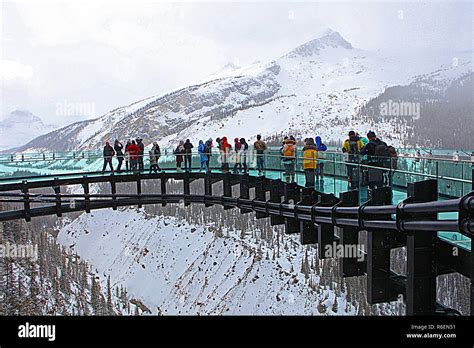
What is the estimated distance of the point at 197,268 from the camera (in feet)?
398

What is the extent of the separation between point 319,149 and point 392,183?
682 cm

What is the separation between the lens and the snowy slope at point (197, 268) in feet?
333

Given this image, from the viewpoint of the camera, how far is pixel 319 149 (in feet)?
53.6

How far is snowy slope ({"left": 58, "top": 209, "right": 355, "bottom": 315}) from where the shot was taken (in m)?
102

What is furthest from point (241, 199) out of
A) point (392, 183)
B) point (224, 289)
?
point (224, 289)

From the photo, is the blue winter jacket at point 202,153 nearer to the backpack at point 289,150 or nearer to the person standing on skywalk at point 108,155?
the person standing on skywalk at point 108,155

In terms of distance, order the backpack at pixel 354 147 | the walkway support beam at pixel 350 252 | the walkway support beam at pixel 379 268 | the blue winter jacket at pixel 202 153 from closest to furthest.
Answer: the walkway support beam at pixel 379 268 → the walkway support beam at pixel 350 252 → the backpack at pixel 354 147 → the blue winter jacket at pixel 202 153

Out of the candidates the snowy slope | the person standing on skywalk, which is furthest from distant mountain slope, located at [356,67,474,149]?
the person standing on skywalk

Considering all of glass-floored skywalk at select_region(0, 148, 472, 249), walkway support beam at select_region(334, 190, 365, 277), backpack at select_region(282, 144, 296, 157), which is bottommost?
walkway support beam at select_region(334, 190, 365, 277)

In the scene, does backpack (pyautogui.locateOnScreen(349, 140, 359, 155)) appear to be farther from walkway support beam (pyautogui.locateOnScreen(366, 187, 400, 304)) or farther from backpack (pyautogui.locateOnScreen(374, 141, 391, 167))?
walkway support beam (pyautogui.locateOnScreen(366, 187, 400, 304))

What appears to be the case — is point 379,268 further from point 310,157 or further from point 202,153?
point 202,153

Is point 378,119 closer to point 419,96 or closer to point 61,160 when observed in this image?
point 419,96

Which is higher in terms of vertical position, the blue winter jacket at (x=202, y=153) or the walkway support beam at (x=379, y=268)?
the blue winter jacket at (x=202, y=153)

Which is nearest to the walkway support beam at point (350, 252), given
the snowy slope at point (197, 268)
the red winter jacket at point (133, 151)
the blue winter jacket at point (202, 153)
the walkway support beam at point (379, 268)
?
the walkway support beam at point (379, 268)
